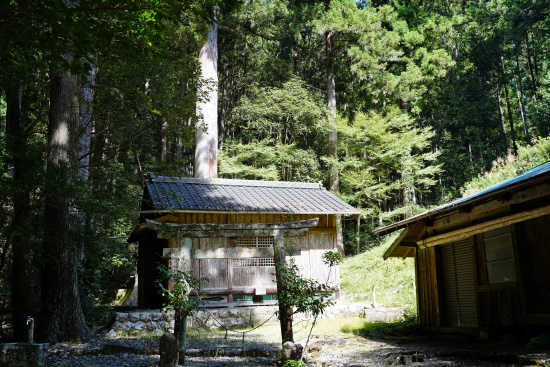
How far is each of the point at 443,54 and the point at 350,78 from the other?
6.01 meters

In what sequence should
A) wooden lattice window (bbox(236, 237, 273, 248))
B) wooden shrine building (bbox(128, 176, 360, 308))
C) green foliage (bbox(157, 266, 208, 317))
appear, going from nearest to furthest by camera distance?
green foliage (bbox(157, 266, 208, 317))
wooden shrine building (bbox(128, 176, 360, 308))
wooden lattice window (bbox(236, 237, 273, 248))

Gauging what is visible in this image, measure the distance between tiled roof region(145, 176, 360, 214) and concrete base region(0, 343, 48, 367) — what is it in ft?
23.9

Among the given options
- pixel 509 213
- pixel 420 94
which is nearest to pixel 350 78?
pixel 420 94

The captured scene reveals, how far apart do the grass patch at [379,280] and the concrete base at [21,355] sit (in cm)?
1087

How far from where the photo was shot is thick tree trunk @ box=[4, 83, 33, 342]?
6.96 m

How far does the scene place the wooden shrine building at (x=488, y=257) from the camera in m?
6.93

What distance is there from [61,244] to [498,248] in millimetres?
8565

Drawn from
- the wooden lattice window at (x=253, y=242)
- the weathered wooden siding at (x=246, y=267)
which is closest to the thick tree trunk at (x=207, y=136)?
the weathered wooden siding at (x=246, y=267)

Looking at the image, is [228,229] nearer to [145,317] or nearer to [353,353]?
[353,353]

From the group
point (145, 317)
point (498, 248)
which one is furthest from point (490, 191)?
point (145, 317)

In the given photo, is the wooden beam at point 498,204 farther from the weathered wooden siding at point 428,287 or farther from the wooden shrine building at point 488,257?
the weathered wooden siding at point 428,287

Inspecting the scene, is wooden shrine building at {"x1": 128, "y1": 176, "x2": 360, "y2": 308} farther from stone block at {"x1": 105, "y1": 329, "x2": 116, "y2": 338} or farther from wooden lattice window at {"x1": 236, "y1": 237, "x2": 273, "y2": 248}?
stone block at {"x1": 105, "y1": 329, "x2": 116, "y2": 338}

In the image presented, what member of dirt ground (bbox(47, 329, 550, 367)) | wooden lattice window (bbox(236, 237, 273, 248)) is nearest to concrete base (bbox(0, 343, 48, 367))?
dirt ground (bbox(47, 329, 550, 367))

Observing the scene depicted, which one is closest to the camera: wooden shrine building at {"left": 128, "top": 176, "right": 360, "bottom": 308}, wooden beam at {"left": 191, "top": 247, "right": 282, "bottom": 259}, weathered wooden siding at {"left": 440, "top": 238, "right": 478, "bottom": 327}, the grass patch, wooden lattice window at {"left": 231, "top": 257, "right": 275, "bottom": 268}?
Result: wooden beam at {"left": 191, "top": 247, "right": 282, "bottom": 259}
